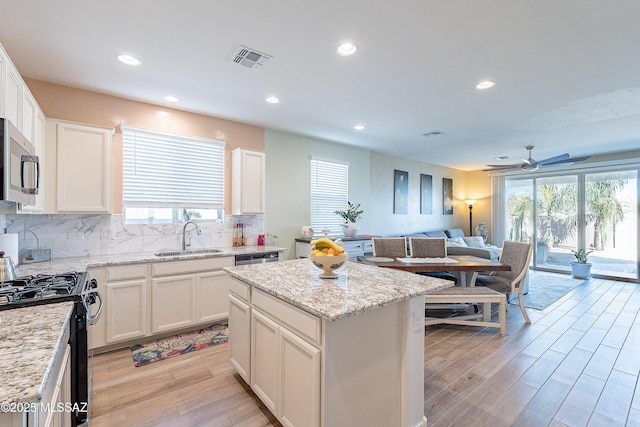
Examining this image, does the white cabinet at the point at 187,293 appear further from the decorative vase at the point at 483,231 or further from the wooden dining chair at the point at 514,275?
the decorative vase at the point at 483,231

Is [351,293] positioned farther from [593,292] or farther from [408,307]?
[593,292]

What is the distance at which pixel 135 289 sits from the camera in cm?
290

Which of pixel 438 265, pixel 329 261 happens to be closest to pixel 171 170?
pixel 329 261

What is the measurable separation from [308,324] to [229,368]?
1533 mm

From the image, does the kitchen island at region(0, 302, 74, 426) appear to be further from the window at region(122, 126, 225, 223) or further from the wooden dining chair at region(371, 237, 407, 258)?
the wooden dining chair at region(371, 237, 407, 258)

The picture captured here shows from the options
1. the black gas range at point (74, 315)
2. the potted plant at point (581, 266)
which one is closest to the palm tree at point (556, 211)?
the potted plant at point (581, 266)

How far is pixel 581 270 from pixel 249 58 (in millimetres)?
7614

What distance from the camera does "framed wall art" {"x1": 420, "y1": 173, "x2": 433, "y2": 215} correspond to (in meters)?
7.25

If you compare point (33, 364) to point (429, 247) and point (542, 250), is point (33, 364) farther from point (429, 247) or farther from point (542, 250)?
point (542, 250)

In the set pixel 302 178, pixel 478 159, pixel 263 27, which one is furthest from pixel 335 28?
pixel 478 159

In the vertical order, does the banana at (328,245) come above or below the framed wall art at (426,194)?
below

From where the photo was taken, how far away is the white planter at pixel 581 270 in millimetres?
6039

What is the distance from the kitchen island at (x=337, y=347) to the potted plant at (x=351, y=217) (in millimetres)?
2943

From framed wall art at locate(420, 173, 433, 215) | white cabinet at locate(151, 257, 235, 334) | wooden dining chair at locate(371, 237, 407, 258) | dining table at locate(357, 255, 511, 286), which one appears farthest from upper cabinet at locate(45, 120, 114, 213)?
framed wall art at locate(420, 173, 433, 215)
